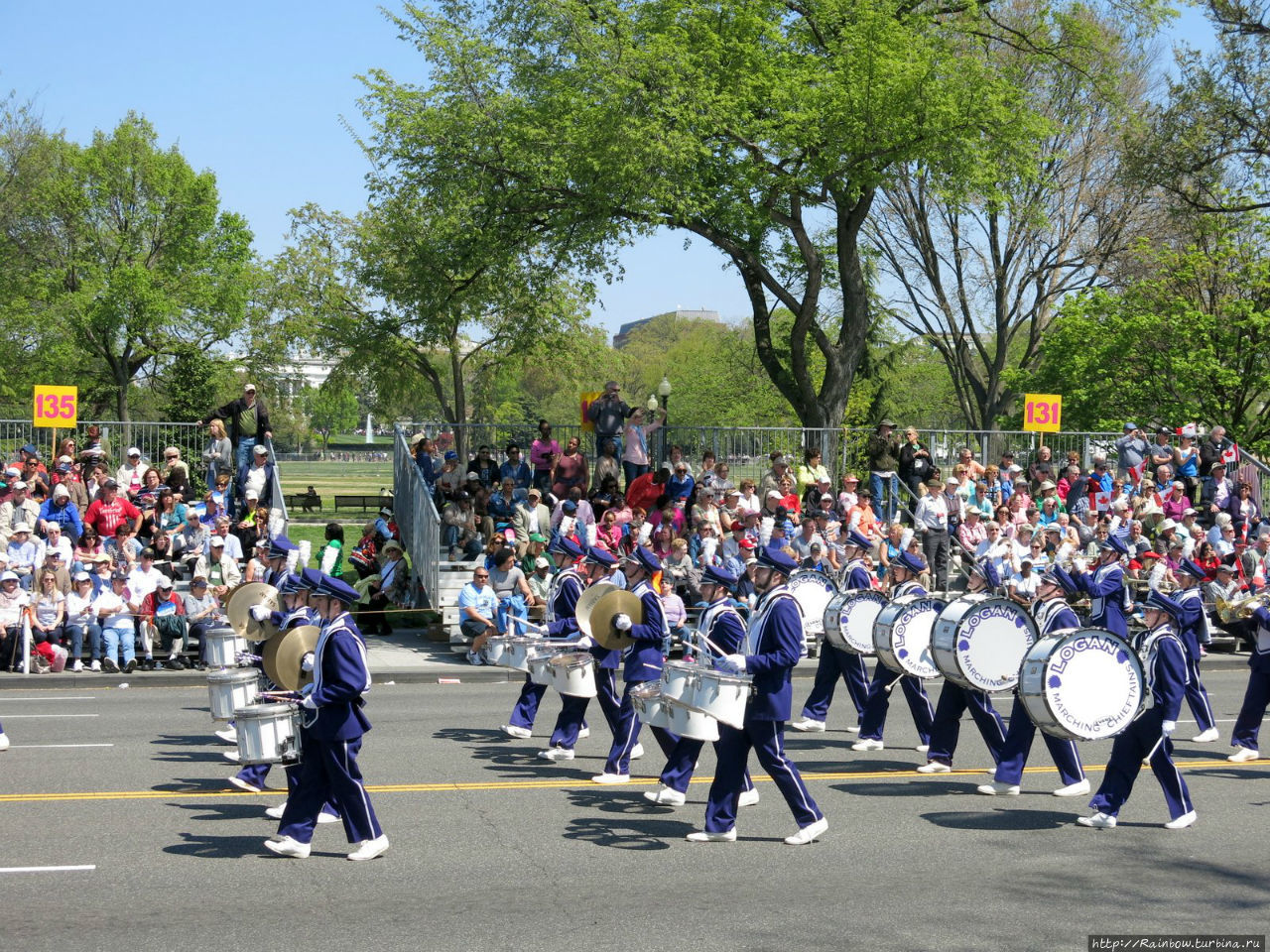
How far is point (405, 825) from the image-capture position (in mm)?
10023

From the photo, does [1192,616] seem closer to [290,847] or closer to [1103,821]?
[1103,821]

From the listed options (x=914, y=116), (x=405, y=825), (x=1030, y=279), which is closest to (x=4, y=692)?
(x=405, y=825)

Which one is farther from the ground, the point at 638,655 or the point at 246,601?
the point at 246,601

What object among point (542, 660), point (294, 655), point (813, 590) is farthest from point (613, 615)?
point (813, 590)

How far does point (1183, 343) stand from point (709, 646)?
97.3 feet

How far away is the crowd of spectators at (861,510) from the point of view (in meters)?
20.8

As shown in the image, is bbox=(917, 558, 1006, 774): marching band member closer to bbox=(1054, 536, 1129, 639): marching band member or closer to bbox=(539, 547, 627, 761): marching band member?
bbox=(1054, 536, 1129, 639): marching band member

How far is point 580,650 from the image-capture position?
12305 mm

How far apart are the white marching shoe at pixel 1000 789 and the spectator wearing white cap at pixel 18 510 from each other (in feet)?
45.8

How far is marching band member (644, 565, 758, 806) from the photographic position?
Answer: 10.2 meters

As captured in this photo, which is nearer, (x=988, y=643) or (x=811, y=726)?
Answer: (x=988, y=643)

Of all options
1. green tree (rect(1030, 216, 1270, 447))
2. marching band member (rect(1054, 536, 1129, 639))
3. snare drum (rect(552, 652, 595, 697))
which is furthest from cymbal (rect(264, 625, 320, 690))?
green tree (rect(1030, 216, 1270, 447))

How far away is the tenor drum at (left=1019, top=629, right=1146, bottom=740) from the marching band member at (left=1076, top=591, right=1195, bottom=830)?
20cm

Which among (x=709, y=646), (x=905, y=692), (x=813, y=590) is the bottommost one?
(x=905, y=692)
